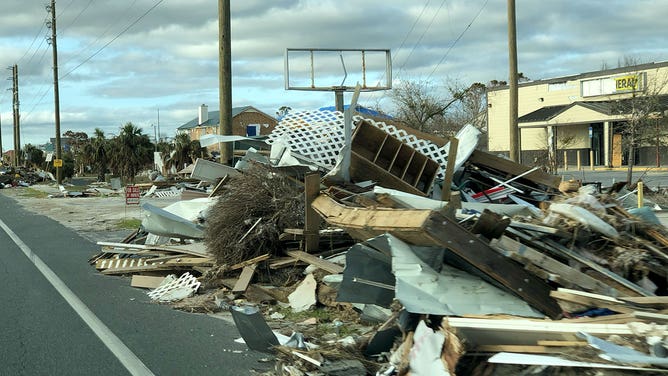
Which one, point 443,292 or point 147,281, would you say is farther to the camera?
point 147,281

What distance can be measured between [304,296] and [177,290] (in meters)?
2.12

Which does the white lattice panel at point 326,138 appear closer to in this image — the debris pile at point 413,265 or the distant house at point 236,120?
the debris pile at point 413,265

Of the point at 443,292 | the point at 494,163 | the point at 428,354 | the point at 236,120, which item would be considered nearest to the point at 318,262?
the point at 443,292

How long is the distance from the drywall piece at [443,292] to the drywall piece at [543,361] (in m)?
0.89

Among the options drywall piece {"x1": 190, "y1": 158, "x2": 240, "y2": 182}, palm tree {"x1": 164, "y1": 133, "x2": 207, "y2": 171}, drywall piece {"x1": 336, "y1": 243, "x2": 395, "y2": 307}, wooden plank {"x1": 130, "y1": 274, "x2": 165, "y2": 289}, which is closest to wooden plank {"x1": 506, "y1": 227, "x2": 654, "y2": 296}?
drywall piece {"x1": 336, "y1": 243, "x2": 395, "y2": 307}

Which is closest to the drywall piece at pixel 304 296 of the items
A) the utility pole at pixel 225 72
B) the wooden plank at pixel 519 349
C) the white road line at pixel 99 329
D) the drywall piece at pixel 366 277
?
the drywall piece at pixel 366 277

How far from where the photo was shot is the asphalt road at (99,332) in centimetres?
615

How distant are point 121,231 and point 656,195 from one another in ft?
53.7

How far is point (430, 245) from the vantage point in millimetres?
5910

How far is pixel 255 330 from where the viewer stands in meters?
6.45

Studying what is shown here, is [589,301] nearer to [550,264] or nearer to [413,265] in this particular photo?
[550,264]

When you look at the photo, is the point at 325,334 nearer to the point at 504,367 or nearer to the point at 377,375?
the point at 377,375

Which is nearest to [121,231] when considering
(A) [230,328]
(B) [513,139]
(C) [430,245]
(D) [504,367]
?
(B) [513,139]

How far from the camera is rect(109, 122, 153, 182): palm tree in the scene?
63000 mm
